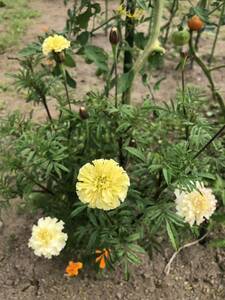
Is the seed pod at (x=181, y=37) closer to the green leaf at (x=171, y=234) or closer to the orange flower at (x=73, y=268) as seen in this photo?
the green leaf at (x=171, y=234)

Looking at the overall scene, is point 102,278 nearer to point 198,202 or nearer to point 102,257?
point 102,257

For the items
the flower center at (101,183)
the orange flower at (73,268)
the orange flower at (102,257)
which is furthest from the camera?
the orange flower at (73,268)

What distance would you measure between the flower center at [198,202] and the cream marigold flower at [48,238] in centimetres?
45

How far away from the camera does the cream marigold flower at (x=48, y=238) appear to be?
5.24ft

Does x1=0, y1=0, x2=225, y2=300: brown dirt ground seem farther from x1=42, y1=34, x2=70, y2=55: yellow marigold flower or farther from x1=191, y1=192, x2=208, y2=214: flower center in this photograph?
x1=42, y1=34, x2=70, y2=55: yellow marigold flower

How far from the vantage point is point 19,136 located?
163 cm

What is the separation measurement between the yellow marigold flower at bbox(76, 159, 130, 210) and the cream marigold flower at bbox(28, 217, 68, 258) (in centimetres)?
38

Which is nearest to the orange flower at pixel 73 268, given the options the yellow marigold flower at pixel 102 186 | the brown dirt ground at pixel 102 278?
the brown dirt ground at pixel 102 278

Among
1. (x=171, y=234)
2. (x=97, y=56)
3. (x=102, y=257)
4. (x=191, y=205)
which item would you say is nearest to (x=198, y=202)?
(x=191, y=205)

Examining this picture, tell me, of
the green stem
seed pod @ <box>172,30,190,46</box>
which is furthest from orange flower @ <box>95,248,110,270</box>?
seed pod @ <box>172,30,190,46</box>

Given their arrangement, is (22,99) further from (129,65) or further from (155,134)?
(155,134)

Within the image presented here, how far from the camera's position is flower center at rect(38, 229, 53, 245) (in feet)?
5.23

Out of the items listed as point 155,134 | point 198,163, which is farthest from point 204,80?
point 198,163

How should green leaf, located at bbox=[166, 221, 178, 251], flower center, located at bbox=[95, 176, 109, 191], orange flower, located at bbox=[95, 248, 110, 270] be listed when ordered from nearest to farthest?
flower center, located at bbox=[95, 176, 109, 191]
green leaf, located at bbox=[166, 221, 178, 251]
orange flower, located at bbox=[95, 248, 110, 270]
